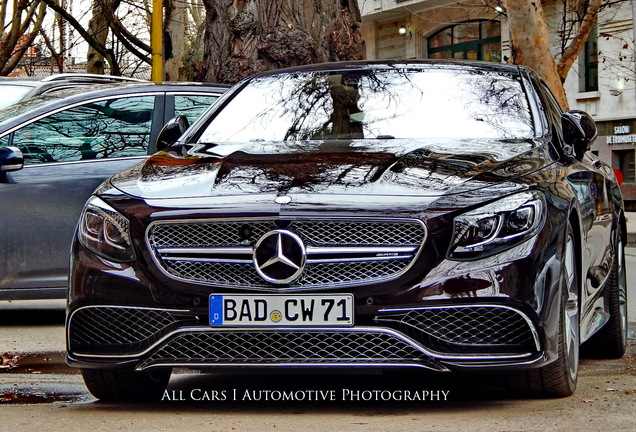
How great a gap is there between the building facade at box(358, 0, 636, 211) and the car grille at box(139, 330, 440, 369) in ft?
82.3

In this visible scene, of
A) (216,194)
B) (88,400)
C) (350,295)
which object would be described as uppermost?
(216,194)

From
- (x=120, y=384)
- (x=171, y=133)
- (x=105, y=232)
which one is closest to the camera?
(x=105, y=232)

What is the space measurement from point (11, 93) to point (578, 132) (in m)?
6.60

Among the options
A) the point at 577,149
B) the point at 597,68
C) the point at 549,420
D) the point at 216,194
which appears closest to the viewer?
the point at 549,420

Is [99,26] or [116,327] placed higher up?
[99,26]

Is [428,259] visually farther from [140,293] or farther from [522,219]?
[140,293]

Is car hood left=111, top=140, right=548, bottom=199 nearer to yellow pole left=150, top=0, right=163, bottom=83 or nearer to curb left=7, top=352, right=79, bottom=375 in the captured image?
curb left=7, top=352, right=79, bottom=375

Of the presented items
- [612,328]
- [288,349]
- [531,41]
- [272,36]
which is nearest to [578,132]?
[612,328]

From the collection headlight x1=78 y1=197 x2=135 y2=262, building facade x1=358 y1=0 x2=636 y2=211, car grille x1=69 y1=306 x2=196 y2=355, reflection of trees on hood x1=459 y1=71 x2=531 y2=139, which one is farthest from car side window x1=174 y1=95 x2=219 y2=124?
building facade x1=358 y1=0 x2=636 y2=211

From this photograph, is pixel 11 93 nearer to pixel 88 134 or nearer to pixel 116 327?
pixel 88 134

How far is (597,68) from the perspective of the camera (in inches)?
1389

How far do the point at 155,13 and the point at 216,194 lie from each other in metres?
15.7

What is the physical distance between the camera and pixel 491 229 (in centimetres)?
477

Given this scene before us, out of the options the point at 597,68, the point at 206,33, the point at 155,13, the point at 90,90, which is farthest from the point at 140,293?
the point at 597,68
